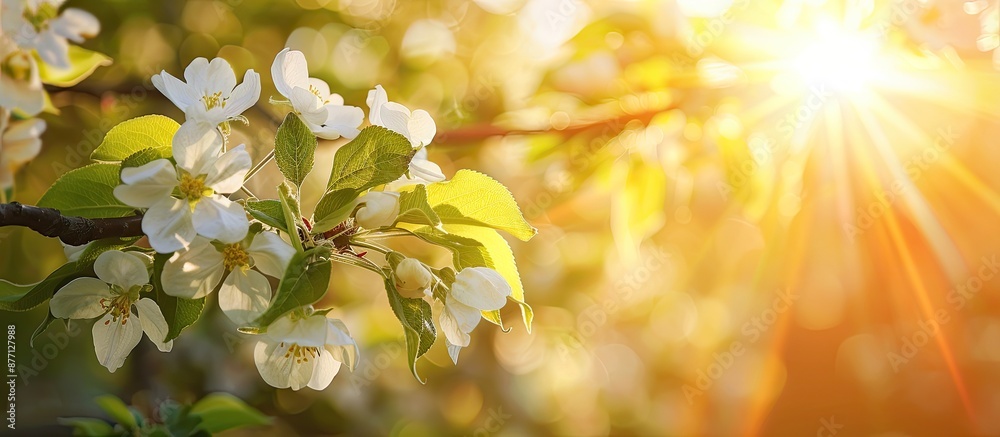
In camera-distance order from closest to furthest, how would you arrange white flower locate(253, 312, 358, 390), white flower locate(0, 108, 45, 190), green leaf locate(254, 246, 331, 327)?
1. green leaf locate(254, 246, 331, 327)
2. white flower locate(253, 312, 358, 390)
3. white flower locate(0, 108, 45, 190)

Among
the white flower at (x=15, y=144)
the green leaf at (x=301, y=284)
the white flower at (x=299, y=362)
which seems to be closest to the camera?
the green leaf at (x=301, y=284)

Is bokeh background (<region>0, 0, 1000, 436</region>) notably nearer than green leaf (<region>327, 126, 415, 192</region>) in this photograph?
No

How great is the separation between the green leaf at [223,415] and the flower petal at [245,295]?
454 millimetres

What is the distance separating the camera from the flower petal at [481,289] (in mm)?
422

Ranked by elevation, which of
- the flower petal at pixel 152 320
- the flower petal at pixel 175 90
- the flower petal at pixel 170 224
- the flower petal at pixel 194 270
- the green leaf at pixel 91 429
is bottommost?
the green leaf at pixel 91 429

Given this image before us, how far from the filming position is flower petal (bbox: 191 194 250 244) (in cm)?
36

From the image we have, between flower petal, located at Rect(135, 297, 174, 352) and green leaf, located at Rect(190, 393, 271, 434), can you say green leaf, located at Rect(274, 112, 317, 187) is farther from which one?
green leaf, located at Rect(190, 393, 271, 434)

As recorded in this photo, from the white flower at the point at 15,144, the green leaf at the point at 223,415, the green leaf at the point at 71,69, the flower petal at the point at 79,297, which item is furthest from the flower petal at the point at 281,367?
the white flower at the point at 15,144

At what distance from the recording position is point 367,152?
0.42m

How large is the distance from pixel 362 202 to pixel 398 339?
4.15 feet

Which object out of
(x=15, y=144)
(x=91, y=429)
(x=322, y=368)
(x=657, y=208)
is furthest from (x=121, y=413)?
(x=657, y=208)

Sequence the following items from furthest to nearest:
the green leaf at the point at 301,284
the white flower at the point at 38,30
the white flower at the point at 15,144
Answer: the white flower at the point at 15,144 < the white flower at the point at 38,30 < the green leaf at the point at 301,284

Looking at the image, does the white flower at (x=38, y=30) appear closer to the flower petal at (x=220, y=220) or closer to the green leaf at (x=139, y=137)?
the green leaf at (x=139, y=137)

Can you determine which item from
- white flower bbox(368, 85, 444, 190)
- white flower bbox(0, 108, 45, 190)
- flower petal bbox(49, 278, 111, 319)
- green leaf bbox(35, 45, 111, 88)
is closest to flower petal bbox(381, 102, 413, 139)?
white flower bbox(368, 85, 444, 190)
